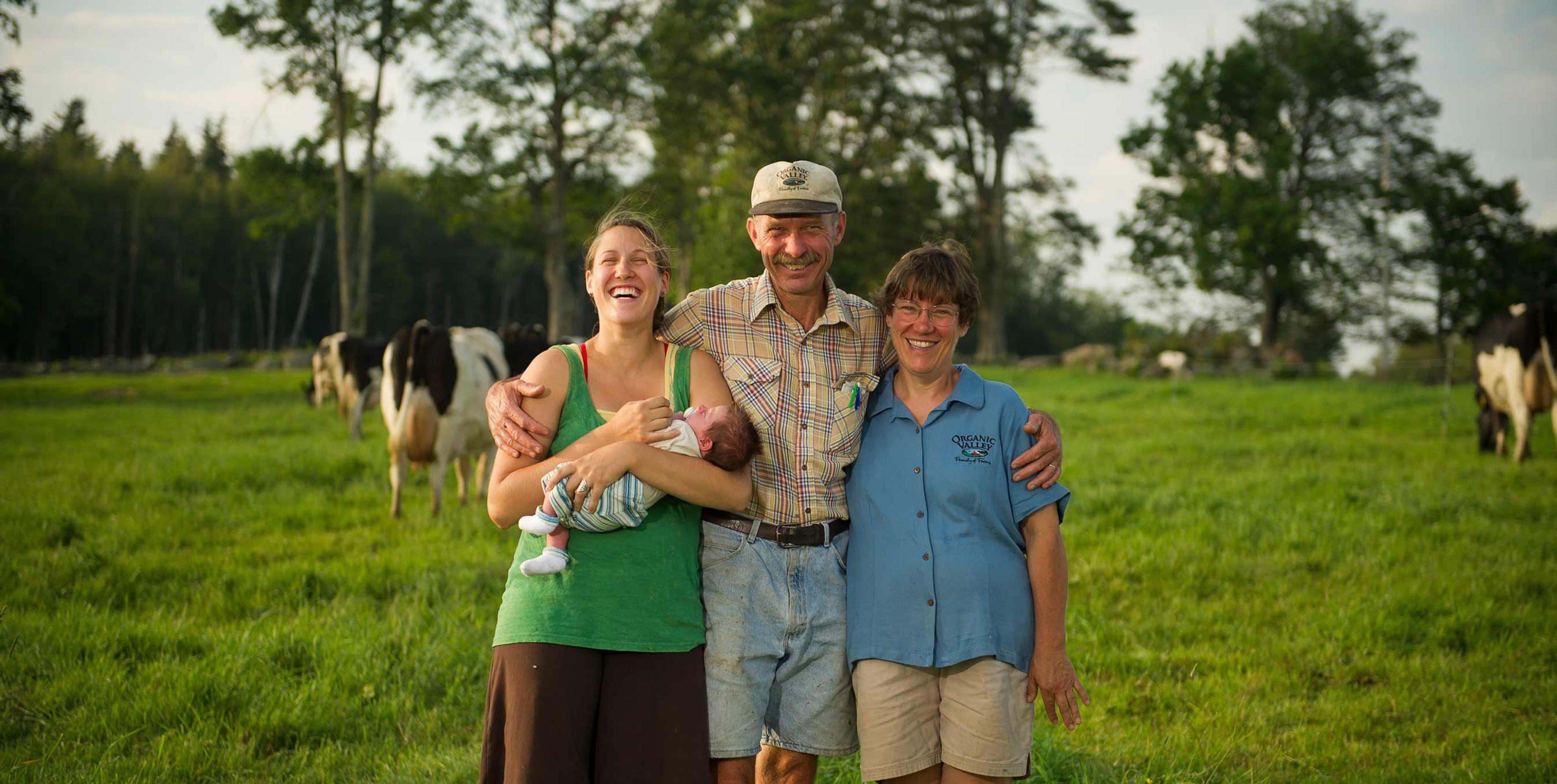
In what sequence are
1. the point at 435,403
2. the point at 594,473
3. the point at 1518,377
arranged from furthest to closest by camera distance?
the point at 1518,377 → the point at 435,403 → the point at 594,473

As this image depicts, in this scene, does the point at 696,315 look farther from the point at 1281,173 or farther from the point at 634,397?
the point at 1281,173

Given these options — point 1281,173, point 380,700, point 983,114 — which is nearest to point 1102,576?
point 380,700

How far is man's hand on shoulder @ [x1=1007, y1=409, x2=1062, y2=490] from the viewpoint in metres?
3.05

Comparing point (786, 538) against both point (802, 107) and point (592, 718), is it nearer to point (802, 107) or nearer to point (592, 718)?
point (592, 718)

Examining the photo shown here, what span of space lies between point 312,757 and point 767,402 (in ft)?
8.18

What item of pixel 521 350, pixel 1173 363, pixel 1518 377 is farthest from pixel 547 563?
pixel 1173 363

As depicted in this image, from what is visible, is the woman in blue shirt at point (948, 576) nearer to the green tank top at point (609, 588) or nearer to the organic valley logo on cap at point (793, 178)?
→ the organic valley logo on cap at point (793, 178)

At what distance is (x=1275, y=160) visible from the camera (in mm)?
31453

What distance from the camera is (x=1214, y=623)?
6.05 meters

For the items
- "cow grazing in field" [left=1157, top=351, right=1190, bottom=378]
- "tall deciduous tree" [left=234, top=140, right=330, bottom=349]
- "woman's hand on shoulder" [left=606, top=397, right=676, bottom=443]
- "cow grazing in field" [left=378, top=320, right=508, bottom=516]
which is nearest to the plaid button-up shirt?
"woman's hand on shoulder" [left=606, top=397, right=676, bottom=443]

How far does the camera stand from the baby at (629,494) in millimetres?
2666

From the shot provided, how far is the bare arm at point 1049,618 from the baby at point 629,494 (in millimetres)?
918

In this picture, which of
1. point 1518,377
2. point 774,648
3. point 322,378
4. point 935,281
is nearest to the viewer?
point 774,648

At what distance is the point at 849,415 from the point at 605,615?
1007 millimetres
